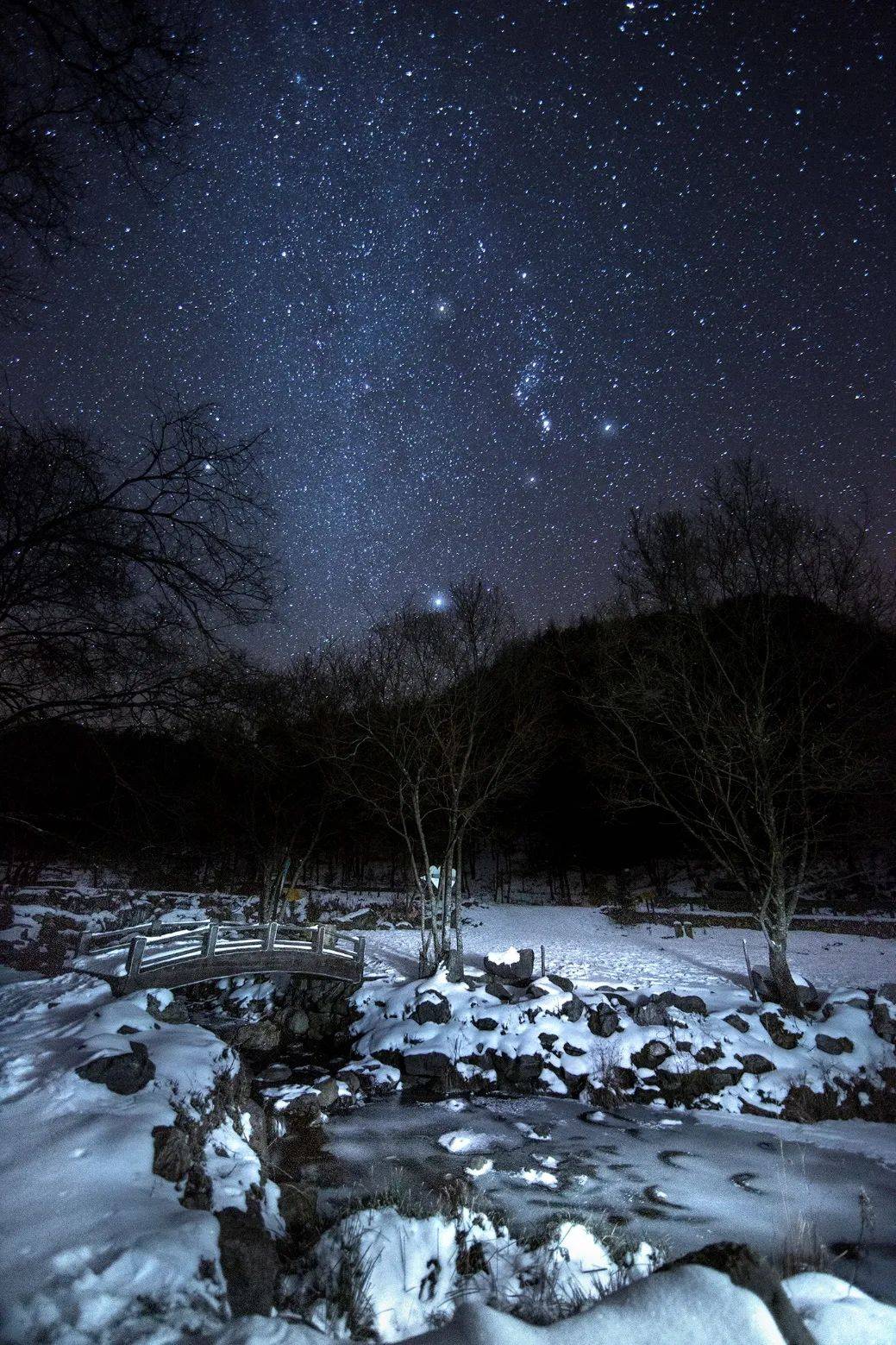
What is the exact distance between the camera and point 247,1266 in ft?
13.7

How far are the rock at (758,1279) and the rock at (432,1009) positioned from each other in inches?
459

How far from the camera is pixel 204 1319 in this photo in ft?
11.3

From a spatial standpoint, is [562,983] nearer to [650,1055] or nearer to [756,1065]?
[650,1055]

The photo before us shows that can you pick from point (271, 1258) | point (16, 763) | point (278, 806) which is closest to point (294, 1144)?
point (271, 1258)

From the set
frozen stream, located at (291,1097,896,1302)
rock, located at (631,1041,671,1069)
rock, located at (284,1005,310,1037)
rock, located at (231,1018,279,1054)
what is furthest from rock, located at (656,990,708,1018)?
rock, located at (231,1018,279,1054)

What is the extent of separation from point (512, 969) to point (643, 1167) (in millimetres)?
7235

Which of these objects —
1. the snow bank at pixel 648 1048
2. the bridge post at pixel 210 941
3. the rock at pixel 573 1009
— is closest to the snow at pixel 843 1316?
the snow bank at pixel 648 1048

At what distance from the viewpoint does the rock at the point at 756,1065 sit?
10.9 meters

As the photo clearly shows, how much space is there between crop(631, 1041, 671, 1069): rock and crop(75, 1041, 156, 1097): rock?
8972 mm

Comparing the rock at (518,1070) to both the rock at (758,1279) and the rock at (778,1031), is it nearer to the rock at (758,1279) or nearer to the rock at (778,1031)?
the rock at (778,1031)

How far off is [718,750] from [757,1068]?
21.0 feet

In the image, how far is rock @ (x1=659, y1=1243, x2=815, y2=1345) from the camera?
86.7 inches

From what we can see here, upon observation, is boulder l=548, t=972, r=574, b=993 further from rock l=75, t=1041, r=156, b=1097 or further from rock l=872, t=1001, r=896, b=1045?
rock l=75, t=1041, r=156, b=1097

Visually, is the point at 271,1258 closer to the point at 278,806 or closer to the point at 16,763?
the point at 16,763
